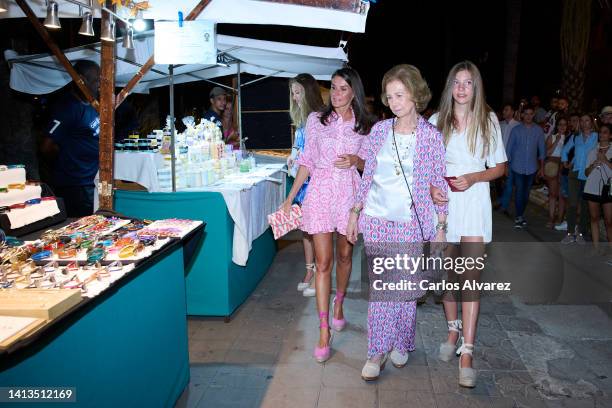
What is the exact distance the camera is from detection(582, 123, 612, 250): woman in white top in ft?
18.7

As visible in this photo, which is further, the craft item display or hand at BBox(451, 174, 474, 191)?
hand at BBox(451, 174, 474, 191)

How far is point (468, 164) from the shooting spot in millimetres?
3195

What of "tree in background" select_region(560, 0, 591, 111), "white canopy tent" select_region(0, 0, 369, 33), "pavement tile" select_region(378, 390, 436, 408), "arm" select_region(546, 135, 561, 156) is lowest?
"pavement tile" select_region(378, 390, 436, 408)

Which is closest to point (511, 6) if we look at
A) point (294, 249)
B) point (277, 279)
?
point (294, 249)

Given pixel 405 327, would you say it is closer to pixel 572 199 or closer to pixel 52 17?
pixel 52 17

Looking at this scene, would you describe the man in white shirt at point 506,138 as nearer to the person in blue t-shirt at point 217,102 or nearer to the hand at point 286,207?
the person in blue t-shirt at point 217,102

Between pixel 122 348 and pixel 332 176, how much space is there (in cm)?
182

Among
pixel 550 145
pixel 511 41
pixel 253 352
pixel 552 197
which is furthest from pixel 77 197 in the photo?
pixel 511 41

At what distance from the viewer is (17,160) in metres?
6.22

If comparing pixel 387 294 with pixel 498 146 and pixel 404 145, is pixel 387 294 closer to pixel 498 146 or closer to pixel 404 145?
pixel 404 145

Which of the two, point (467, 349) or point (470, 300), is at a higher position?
point (470, 300)

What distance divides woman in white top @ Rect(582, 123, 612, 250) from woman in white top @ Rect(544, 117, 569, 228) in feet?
6.36

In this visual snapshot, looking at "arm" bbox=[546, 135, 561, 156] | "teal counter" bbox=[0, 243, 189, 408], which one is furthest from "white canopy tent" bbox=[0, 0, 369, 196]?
"arm" bbox=[546, 135, 561, 156]

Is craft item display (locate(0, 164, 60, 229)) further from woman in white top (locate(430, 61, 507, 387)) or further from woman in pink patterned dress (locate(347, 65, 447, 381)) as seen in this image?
woman in white top (locate(430, 61, 507, 387))
